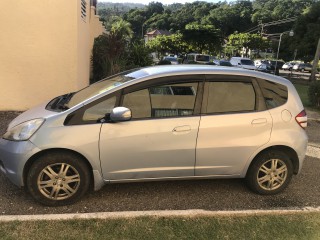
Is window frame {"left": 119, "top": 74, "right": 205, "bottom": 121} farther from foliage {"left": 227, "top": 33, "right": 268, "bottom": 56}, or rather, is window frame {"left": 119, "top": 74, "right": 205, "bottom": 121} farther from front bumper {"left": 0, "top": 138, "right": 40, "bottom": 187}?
foliage {"left": 227, "top": 33, "right": 268, "bottom": 56}

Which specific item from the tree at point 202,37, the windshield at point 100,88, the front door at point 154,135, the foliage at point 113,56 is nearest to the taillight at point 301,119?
the front door at point 154,135

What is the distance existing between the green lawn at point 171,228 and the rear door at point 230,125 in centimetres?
72

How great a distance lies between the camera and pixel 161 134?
4.04 meters

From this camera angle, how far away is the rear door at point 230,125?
165 inches

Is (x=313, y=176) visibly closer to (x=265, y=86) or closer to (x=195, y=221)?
(x=265, y=86)

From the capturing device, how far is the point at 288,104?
176 inches

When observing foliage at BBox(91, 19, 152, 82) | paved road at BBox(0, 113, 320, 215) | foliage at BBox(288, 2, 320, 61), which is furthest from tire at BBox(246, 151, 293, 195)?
foliage at BBox(288, 2, 320, 61)

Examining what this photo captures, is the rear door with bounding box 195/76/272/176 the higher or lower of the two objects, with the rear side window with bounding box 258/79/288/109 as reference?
lower

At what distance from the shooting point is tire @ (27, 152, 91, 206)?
12.7 ft

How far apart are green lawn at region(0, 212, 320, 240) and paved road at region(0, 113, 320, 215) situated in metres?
0.41

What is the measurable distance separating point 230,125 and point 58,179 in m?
2.04

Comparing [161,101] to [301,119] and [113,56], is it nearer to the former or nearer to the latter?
[301,119]

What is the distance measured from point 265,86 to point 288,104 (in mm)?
365

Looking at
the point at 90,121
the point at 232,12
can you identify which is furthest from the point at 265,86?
the point at 232,12
